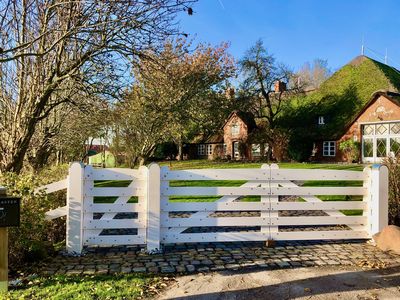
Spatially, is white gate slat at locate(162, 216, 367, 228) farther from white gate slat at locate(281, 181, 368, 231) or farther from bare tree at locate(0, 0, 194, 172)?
bare tree at locate(0, 0, 194, 172)

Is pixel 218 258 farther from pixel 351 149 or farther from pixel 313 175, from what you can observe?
pixel 351 149

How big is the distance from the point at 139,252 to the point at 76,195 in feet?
4.49

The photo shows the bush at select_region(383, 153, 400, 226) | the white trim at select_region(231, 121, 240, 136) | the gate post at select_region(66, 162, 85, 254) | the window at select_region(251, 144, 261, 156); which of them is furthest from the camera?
the white trim at select_region(231, 121, 240, 136)

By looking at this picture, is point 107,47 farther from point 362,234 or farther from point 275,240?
point 362,234

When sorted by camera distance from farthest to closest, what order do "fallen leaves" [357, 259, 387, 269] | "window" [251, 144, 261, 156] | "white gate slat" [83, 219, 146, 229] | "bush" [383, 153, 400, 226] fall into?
"window" [251, 144, 261, 156]
"bush" [383, 153, 400, 226]
"white gate slat" [83, 219, 146, 229]
"fallen leaves" [357, 259, 387, 269]

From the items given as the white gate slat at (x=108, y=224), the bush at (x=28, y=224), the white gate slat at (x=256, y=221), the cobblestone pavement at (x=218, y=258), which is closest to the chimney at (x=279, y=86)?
the white gate slat at (x=256, y=221)

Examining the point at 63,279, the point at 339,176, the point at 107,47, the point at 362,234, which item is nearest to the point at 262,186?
the point at 339,176

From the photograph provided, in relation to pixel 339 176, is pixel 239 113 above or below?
above

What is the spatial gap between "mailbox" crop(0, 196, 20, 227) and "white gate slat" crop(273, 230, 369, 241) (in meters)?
4.12

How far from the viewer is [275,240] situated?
6531mm

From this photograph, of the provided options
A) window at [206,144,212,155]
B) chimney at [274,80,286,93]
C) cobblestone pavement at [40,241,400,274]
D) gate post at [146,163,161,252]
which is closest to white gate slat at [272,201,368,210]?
cobblestone pavement at [40,241,400,274]

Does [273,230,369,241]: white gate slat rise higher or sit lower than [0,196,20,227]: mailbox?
lower

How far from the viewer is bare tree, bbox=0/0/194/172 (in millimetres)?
6840

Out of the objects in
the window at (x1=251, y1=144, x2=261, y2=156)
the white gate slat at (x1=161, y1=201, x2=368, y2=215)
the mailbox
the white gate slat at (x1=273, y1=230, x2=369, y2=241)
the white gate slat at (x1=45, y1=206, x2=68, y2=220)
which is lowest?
the white gate slat at (x1=273, y1=230, x2=369, y2=241)
